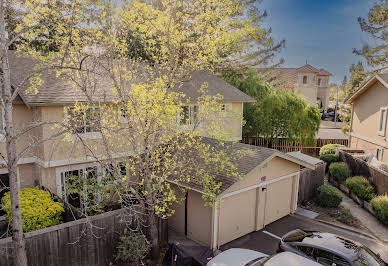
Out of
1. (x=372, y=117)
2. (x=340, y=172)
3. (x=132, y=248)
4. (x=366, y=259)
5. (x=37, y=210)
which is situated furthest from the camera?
(x=372, y=117)

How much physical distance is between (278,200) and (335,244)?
5030 millimetres

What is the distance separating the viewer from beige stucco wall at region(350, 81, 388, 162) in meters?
20.5

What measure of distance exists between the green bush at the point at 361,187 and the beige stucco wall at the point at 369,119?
461cm

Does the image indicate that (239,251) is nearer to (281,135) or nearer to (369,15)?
(281,135)

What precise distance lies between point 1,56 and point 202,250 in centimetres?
753

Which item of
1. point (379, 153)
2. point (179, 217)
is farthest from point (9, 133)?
point (379, 153)

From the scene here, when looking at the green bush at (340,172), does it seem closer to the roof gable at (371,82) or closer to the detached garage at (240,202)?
the roof gable at (371,82)

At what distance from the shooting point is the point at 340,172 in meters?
19.0

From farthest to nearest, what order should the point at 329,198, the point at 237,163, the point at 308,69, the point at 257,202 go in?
1. the point at 308,69
2. the point at 329,198
3. the point at 257,202
4. the point at 237,163

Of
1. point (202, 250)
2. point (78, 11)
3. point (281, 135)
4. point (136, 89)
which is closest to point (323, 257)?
point (202, 250)

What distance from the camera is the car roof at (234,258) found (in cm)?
841

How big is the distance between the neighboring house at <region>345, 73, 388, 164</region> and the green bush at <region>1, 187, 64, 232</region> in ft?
68.3

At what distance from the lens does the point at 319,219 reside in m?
14.4

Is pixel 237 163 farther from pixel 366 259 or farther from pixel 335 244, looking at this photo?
pixel 366 259
